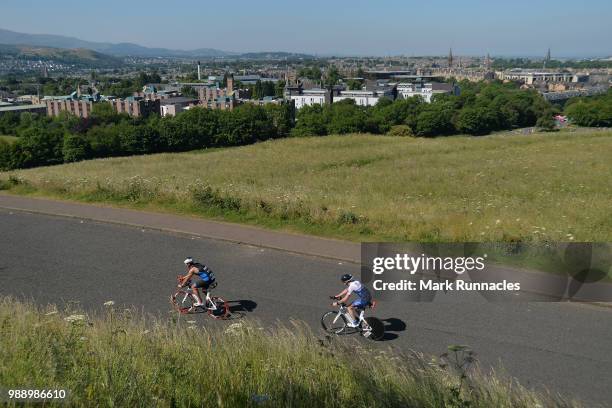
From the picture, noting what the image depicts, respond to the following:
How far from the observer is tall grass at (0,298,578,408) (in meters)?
4.85

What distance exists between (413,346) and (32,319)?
18.3 ft

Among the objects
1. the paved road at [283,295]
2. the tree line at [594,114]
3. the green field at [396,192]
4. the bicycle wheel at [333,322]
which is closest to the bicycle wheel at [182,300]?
the paved road at [283,295]

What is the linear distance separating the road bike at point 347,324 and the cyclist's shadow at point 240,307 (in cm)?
Result: 150

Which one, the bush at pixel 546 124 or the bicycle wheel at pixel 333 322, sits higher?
the bicycle wheel at pixel 333 322

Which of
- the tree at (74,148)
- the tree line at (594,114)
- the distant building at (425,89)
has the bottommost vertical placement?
the tree at (74,148)

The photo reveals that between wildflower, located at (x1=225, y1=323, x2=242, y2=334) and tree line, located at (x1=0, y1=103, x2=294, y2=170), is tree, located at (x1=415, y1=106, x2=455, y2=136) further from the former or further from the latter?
wildflower, located at (x1=225, y1=323, x2=242, y2=334)

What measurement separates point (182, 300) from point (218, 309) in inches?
35.2

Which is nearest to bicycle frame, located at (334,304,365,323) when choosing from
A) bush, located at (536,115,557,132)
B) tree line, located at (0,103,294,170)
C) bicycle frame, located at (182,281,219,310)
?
bicycle frame, located at (182,281,219,310)

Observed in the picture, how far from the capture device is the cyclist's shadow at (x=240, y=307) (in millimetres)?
9770

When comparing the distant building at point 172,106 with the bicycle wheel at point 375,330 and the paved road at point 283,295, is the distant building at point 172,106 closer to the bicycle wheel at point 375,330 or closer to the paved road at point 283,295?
the paved road at point 283,295

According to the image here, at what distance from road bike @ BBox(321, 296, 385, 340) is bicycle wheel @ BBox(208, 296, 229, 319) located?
1.84 metres

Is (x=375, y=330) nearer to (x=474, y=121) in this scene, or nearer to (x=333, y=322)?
(x=333, y=322)

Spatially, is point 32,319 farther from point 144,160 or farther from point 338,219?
point 144,160

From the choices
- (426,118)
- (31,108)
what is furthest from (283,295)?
(31,108)
